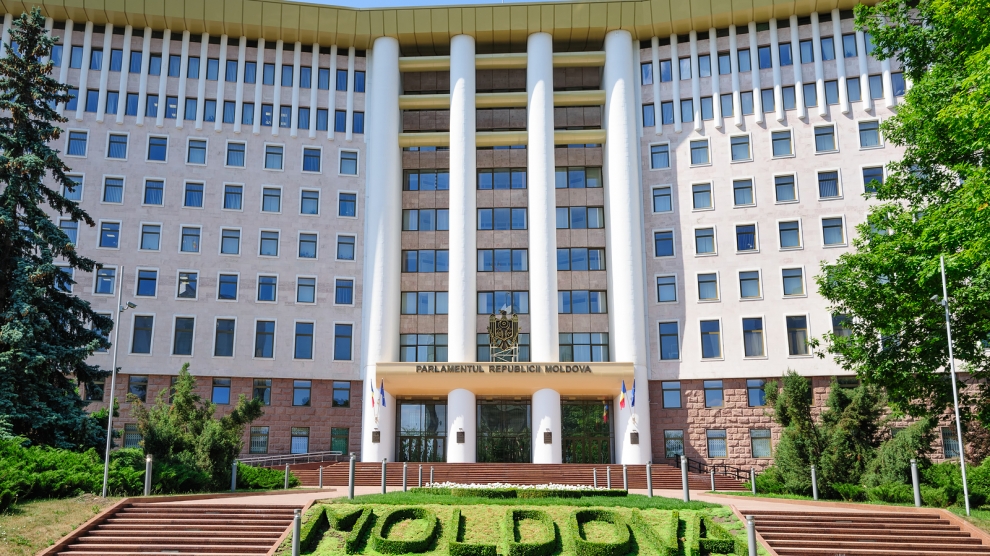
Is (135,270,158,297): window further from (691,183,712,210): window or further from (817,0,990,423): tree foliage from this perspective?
(817,0,990,423): tree foliage

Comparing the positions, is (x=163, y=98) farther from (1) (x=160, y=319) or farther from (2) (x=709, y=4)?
(2) (x=709, y=4)

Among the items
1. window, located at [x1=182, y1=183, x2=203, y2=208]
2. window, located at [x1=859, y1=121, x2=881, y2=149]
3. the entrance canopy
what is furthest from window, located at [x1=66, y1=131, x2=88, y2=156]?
window, located at [x1=859, y1=121, x2=881, y2=149]

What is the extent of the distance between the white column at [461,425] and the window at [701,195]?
16.3 metres

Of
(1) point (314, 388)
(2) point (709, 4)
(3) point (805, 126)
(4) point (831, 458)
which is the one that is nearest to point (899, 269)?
(4) point (831, 458)

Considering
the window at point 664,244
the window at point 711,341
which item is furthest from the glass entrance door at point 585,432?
the window at point 664,244

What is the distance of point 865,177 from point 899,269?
2110 cm

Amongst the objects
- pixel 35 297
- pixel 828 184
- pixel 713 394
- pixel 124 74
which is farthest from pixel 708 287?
pixel 124 74

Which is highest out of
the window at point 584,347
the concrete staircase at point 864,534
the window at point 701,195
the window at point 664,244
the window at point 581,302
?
the window at point 701,195

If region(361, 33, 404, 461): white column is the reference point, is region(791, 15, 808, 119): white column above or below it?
above

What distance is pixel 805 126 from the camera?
45.0 m

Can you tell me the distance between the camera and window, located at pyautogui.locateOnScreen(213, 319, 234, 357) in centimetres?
4406

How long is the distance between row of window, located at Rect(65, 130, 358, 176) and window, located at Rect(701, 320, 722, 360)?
21564 mm

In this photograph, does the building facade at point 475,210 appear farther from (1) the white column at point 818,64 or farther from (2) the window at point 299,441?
(1) the white column at point 818,64

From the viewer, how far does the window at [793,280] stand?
4322cm
